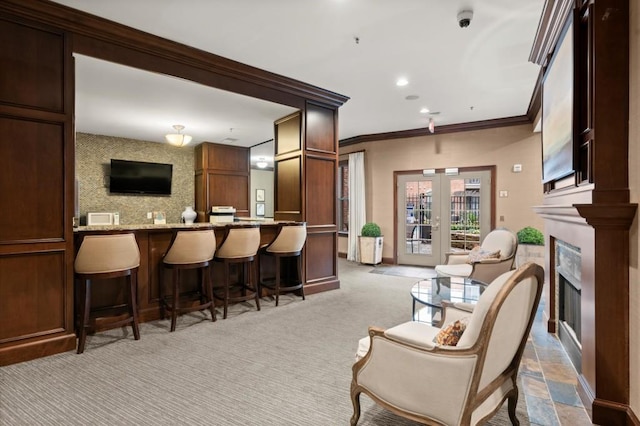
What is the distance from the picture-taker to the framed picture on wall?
96.6 inches

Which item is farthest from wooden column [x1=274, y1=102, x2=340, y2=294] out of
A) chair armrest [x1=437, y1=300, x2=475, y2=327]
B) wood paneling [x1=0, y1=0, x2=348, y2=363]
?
chair armrest [x1=437, y1=300, x2=475, y2=327]

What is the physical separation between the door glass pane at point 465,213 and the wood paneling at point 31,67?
6.60 m

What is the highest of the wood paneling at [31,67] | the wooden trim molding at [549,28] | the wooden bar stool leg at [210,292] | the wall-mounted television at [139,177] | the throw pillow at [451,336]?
the wooden trim molding at [549,28]

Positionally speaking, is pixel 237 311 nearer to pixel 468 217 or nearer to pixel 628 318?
pixel 628 318

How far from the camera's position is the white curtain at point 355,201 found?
26.1 ft

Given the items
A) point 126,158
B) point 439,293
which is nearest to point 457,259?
point 439,293

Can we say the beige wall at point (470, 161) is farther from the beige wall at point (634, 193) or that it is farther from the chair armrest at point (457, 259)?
the beige wall at point (634, 193)

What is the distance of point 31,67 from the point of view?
112 inches

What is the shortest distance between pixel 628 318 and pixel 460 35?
9.21 feet

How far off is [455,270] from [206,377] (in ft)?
10.6

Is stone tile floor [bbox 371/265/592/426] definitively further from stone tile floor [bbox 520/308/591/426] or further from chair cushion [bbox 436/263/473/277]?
chair cushion [bbox 436/263/473/277]

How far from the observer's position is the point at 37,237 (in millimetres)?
2840

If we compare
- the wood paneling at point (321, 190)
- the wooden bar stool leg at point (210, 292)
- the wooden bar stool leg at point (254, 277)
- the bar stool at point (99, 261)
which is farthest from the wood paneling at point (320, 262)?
the bar stool at point (99, 261)

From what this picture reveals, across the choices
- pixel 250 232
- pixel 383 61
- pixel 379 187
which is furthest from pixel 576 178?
pixel 379 187
